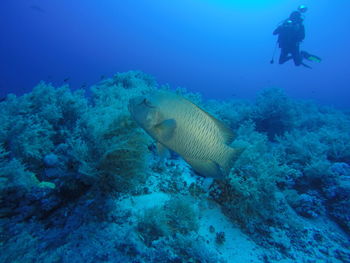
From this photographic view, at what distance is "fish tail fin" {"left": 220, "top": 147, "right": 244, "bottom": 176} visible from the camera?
2061mm

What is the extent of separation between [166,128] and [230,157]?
2.38 ft

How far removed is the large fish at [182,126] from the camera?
1.96 metres

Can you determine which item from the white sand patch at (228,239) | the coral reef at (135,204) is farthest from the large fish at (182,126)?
the white sand patch at (228,239)

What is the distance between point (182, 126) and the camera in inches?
77.5

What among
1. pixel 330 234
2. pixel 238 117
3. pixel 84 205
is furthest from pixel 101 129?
pixel 238 117

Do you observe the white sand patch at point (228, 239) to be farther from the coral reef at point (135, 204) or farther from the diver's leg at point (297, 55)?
the diver's leg at point (297, 55)

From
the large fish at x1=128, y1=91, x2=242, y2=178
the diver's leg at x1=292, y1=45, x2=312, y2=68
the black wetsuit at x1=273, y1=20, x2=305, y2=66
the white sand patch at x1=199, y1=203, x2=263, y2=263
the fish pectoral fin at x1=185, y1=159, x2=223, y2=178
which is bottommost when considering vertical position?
the white sand patch at x1=199, y1=203, x2=263, y2=263

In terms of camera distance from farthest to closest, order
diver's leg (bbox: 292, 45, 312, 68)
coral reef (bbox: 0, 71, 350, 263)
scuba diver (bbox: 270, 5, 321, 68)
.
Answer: diver's leg (bbox: 292, 45, 312, 68), scuba diver (bbox: 270, 5, 321, 68), coral reef (bbox: 0, 71, 350, 263)

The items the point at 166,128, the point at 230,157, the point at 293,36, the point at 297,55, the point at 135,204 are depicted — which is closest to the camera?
the point at 166,128

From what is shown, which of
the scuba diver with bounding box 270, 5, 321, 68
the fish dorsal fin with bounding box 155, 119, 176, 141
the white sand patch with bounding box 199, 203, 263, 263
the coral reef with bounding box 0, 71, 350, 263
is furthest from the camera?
the scuba diver with bounding box 270, 5, 321, 68

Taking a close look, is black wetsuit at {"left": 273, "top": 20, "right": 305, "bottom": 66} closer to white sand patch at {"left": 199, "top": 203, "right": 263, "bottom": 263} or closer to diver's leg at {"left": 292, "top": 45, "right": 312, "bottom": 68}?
diver's leg at {"left": 292, "top": 45, "right": 312, "bottom": 68}

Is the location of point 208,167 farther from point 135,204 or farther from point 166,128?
point 135,204

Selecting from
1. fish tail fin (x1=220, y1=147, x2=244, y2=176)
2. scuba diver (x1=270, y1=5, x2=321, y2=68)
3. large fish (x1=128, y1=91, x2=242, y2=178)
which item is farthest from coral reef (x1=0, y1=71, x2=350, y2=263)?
scuba diver (x1=270, y1=5, x2=321, y2=68)

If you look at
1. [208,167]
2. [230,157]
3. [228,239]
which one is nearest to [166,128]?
[208,167]
